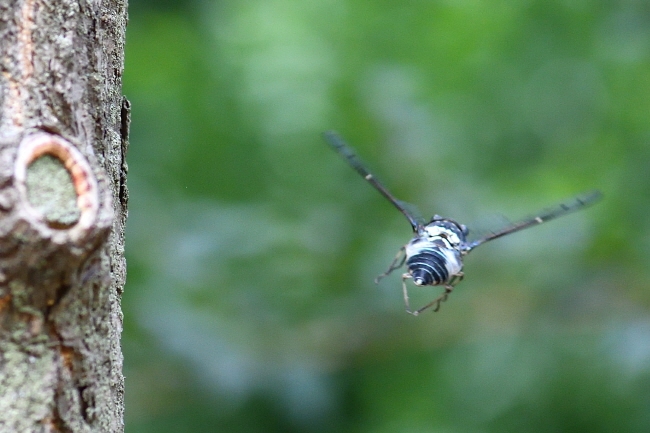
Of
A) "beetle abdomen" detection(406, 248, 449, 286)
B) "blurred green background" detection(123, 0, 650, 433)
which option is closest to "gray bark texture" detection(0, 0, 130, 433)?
"beetle abdomen" detection(406, 248, 449, 286)

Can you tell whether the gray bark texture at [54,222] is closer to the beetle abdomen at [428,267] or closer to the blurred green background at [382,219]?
the beetle abdomen at [428,267]

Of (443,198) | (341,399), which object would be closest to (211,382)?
(341,399)

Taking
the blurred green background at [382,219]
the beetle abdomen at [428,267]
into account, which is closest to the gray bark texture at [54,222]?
the beetle abdomen at [428,267]

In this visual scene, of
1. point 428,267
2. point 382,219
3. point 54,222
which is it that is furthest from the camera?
point 382,219

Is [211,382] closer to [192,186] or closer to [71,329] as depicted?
[192,186]

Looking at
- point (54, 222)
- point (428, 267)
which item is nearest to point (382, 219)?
point (428, 267)

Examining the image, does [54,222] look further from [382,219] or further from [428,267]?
[382,219]
